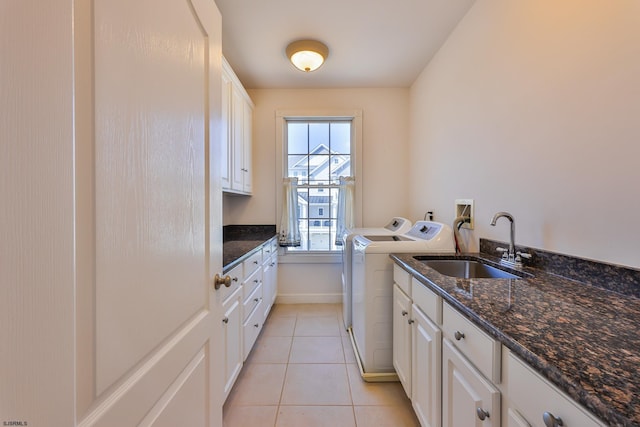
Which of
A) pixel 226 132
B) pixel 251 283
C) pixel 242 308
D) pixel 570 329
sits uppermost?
pixel 226 132

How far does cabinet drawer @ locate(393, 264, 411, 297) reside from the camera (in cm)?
144

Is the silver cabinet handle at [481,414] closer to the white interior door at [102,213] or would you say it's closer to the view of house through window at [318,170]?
the white interior door at [102,213]

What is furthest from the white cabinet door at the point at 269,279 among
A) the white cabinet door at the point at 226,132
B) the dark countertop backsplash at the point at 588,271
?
the dark countertop backsplash at the point at 588,271

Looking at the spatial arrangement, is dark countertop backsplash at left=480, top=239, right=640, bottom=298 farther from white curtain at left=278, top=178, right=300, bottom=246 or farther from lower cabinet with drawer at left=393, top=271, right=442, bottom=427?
white curtain at left=278, top=178, right=300, bottom=246

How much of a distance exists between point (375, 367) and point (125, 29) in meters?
2.05

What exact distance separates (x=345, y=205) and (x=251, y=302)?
155 cm

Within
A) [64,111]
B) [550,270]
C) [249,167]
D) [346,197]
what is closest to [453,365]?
[550,270]

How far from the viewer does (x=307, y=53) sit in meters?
2.23

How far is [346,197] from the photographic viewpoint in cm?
303

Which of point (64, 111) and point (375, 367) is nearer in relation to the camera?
point (64, 111)

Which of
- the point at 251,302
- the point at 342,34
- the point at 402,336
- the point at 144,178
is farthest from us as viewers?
the point at 342,34

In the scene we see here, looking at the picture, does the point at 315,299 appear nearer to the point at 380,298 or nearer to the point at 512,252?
the point at 380,298

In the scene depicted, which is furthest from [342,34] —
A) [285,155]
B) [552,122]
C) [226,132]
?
[552,122]

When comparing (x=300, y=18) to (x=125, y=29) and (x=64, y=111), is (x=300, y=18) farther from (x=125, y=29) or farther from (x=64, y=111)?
(x=64, y=111)
